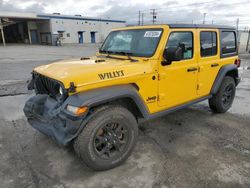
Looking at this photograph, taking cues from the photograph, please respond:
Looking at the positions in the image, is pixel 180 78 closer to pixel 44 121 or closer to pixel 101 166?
pixel 101 166

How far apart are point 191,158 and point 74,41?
40.8 meters

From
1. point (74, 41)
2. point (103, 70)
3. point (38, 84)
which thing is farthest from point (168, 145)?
point (74, 41)

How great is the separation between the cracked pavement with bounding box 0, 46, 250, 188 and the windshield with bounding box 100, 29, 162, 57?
5.00ft

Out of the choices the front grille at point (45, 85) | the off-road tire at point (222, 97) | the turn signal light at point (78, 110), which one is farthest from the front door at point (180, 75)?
the front grille at point (45, 85)

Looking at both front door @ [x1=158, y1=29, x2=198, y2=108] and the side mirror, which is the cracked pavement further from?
the side mirror

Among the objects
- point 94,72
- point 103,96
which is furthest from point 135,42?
point 103,96

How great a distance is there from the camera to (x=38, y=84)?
3459 mm

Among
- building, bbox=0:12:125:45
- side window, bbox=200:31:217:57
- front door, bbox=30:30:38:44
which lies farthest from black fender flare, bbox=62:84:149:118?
front door, bbox=30:30:38:44

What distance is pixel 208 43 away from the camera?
13.4 feet

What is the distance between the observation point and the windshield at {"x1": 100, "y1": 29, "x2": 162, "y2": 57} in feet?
10.9

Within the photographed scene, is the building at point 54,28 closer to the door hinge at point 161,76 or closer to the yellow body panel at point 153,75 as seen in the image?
the yellow body panel at point 153,75

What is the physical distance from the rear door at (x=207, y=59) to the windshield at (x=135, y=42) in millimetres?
1050

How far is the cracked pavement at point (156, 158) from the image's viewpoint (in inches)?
105

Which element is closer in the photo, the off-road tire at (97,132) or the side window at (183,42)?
the off-road tire at (97,132)
